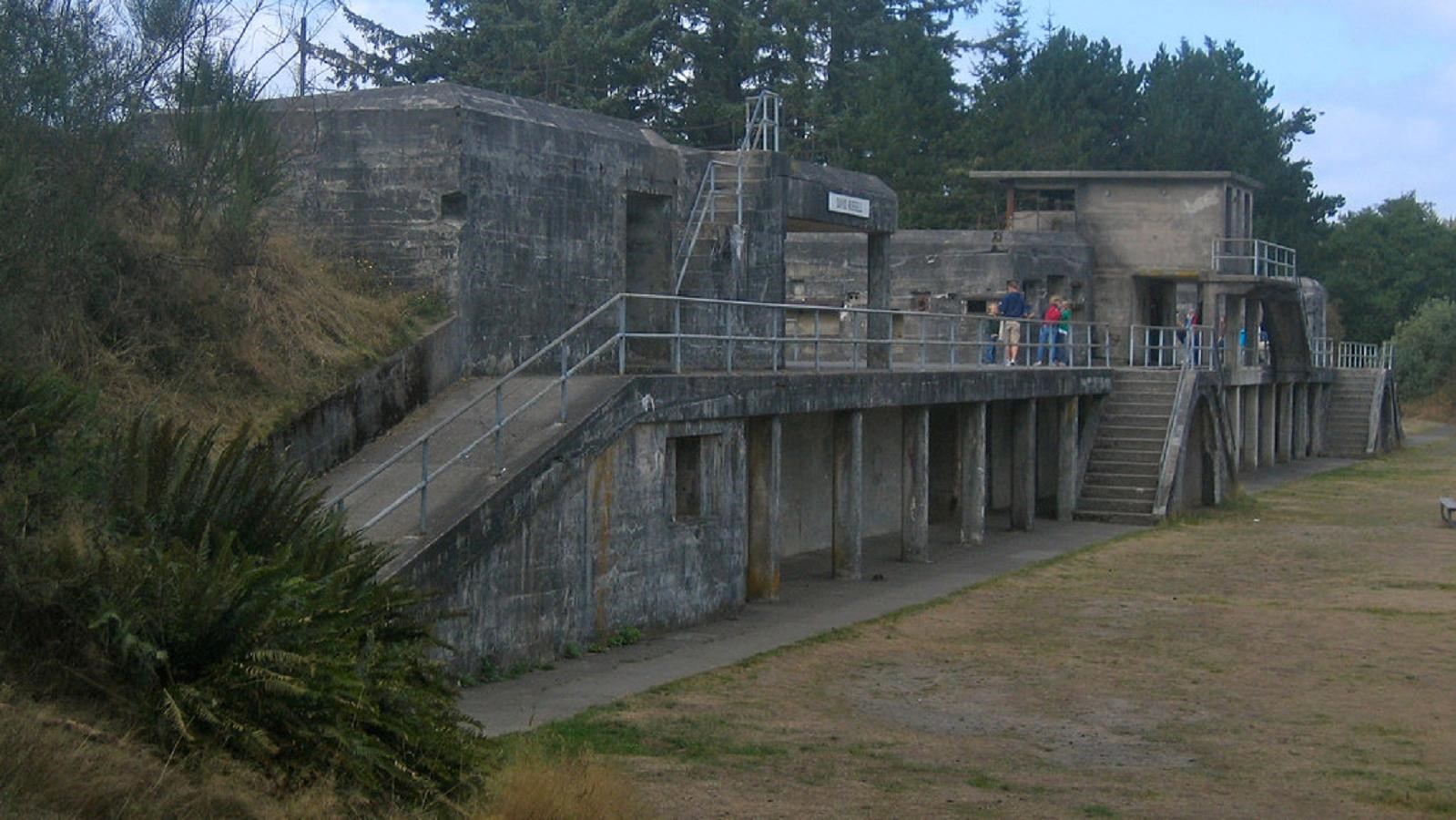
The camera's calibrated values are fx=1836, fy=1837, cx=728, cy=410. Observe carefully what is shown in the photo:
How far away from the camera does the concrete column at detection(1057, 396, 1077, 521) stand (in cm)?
3098

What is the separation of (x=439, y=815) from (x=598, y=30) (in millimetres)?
44686

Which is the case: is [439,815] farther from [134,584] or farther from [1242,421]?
[1242,421]

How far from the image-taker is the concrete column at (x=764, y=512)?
67.3 feet

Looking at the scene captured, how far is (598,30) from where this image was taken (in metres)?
52.0

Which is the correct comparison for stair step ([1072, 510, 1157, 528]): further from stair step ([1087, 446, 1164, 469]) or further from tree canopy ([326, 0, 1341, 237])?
tree canopy ([326, 0, 1341, 237])

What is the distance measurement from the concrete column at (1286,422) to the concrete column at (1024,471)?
2171 cm

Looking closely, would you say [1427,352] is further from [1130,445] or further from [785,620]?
[785,620]

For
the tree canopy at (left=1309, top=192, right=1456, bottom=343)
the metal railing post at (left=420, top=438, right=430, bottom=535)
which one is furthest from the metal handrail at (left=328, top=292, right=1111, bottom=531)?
the tree canopy at (left=1309, top=192, right=1456, bottom=343)

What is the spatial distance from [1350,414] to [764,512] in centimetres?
3835

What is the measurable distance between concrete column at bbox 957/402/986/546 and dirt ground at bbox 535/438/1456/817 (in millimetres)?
2879

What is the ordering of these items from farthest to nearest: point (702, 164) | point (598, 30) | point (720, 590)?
point (598, 30)
point (702, 164)
point (720, 590)

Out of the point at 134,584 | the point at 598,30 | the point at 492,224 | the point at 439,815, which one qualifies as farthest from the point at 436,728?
the point at 598,30

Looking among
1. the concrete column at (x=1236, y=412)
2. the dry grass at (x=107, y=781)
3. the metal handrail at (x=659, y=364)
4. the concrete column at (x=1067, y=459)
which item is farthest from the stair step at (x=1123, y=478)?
the dry grass at (x=107, y=781)

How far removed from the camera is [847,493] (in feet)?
74.8
